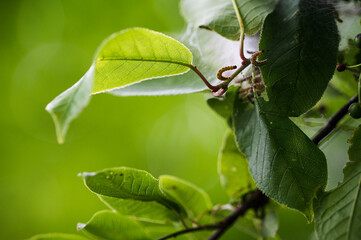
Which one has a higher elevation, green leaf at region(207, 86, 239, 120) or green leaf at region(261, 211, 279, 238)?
green leaf at region(207, 86, 239, 120)

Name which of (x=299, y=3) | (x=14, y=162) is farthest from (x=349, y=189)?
(x=14, y=162)

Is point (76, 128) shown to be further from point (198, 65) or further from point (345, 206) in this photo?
point (345, 206)

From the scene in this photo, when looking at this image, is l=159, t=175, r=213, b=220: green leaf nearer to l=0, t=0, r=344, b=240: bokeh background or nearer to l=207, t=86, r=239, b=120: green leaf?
l=207, t=86, r=239, b=120: green leaf

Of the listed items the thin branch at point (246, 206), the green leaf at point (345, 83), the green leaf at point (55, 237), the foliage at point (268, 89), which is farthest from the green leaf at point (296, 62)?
the green leaf at point (55, 237)

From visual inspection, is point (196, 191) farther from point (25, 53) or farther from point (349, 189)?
point (25, 53)

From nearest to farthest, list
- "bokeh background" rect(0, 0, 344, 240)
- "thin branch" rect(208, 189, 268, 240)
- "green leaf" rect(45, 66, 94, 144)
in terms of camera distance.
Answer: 1. "green leaf" rect(45, 66, 94, 144)
2. "thin branch" rect(208, 189, 268, 240)
3. "bokeh background" rect(0, 0, 344, 240)

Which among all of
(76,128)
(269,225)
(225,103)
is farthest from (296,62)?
(76,128)

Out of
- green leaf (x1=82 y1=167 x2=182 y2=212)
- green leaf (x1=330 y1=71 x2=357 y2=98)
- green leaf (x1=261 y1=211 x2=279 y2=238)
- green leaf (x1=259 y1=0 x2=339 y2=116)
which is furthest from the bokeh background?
green leaf (x1=259 y1=0 x2=339 y2=116)
